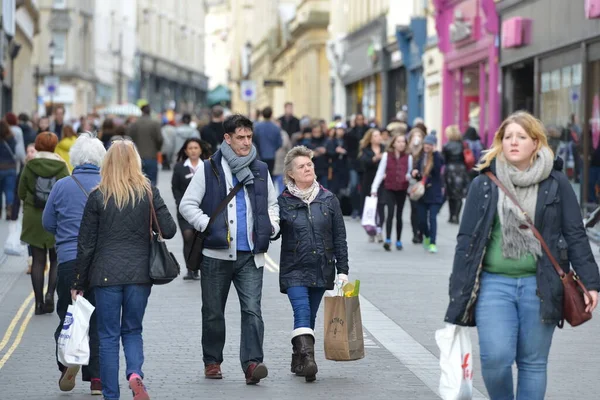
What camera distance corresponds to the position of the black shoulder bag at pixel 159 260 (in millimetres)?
8023

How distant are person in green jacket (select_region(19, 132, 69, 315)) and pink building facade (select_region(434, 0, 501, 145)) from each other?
58.0 feet

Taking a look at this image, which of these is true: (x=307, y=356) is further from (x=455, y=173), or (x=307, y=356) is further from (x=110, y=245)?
(x=455, y=173)

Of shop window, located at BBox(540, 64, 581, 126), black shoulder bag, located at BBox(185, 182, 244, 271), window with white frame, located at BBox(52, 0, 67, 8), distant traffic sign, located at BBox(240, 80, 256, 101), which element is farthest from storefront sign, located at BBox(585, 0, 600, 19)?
window with white frame, located at BBox(52, 0, 67, 8)

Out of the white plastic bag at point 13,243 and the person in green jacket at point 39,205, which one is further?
the white plastic bag at point 13,243

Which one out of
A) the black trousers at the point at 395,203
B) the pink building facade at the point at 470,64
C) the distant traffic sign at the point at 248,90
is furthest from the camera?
the distant traffic sign at the point at 248,90

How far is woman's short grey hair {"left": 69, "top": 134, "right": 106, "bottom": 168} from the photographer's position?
910cm

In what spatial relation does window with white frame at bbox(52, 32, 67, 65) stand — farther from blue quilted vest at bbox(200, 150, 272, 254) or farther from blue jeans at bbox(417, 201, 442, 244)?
blue quilted vest at bbox(200, 150, 272, 254)

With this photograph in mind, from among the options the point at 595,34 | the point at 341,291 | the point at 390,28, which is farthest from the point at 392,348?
the point at 390,28

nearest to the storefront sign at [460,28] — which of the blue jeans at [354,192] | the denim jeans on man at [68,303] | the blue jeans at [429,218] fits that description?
the blue jeans at [354,192]

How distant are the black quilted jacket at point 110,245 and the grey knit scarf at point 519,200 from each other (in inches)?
89.1

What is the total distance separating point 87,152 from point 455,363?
341 centimetres

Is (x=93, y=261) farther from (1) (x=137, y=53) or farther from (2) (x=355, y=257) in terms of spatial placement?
(1) (x=137, y=53)

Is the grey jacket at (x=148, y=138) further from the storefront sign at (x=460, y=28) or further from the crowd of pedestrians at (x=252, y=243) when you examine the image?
the storefront sign at (x=460, y=28)

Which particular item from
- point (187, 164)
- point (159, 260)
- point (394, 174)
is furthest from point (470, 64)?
point (159, 260)
